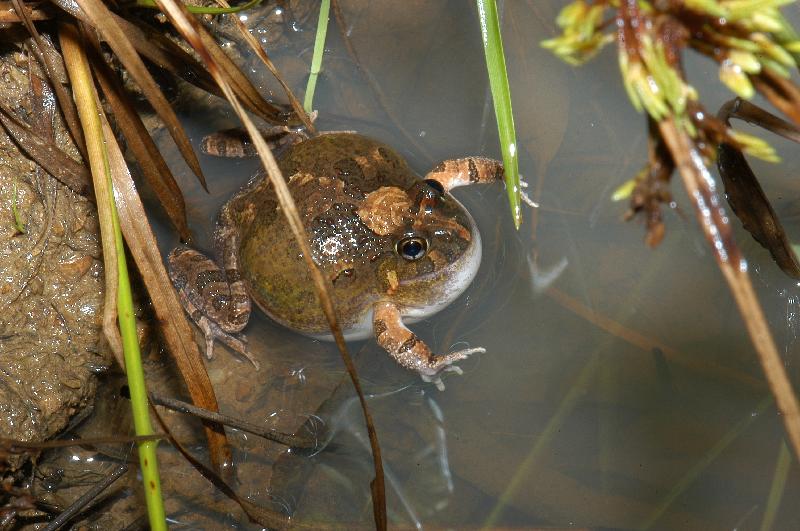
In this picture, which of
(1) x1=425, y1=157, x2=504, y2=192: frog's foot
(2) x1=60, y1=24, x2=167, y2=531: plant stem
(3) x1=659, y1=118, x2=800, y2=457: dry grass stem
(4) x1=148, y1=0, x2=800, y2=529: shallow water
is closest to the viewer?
(3) x1=659, y1=118, x2=800, y2=457: dry grass stem

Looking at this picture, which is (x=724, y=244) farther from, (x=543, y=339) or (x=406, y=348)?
(x=543, y=339)

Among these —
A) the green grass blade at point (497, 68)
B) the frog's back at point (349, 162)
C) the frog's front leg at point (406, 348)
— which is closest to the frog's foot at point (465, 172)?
the frog's back at point (349, 162)

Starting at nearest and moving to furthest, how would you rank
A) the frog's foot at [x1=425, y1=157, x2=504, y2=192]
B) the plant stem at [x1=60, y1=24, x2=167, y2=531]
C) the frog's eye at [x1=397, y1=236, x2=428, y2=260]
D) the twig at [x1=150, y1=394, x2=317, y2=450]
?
the plant stem at [x1=60, y1=24, x2=167, y2=531], the twig at [x1=150, y1=394, x2=317, y2=450], the frog's eye at [x1=397, y1=236, x2=428, y2=260], the frog's foot at [x1=425, y1=157, x2=504, y2=192]

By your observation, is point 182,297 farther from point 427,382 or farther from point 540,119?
point 540,119

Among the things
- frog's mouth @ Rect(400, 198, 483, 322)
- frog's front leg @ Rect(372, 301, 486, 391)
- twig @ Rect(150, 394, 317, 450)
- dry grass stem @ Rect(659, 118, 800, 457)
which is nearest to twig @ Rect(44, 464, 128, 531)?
twig @ Rect(150, 394, 317, 450)

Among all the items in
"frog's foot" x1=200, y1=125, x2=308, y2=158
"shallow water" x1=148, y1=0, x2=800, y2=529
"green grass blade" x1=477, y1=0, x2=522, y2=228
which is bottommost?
"shallow water" x1=148, y1=0, x2=800, y2=529

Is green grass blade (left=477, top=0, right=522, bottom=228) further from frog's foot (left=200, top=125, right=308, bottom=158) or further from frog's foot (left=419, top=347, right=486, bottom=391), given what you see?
frog's foot (left=200, top=125, right=308, bottom=158)

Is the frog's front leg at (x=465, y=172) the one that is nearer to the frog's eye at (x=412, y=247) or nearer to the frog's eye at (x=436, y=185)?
the frog's eye at (x=436, y=185)
